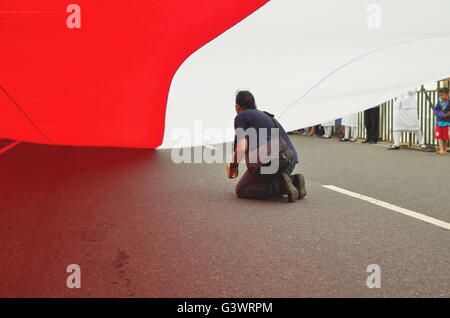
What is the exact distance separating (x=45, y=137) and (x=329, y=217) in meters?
6.97

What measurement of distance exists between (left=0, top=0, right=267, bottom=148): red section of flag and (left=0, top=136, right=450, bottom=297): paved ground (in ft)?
3.67

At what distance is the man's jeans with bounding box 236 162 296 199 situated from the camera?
20.2ft

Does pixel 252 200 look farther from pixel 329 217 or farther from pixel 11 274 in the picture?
pixel 11 274

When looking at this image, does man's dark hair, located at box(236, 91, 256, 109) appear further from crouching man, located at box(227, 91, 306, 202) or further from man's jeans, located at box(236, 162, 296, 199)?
man's jeans, located at box(236, 162, 296, 199)

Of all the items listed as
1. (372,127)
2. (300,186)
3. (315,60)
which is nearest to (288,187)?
(300,186)

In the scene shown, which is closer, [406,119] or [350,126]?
[406,119]

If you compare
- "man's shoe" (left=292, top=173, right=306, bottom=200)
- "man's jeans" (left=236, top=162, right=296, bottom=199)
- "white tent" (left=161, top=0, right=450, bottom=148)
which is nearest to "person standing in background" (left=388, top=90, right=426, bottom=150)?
"white tent" (left=161, top=0, right=450, bottom=148)

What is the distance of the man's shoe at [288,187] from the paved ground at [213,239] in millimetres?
120

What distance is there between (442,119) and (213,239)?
31.9 ft

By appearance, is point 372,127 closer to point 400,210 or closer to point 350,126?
point 350,126

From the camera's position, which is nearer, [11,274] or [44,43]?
[11,274]

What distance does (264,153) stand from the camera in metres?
5.98

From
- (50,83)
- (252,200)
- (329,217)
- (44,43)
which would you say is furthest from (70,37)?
(329,217)
